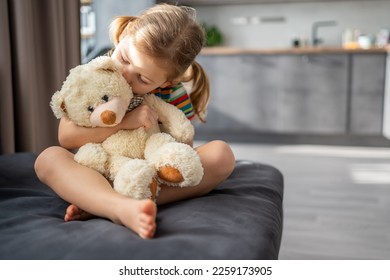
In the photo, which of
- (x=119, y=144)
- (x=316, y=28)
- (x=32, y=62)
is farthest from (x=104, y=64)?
(x=316, y=28)

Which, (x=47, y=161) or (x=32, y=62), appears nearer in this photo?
(x=47, y=161)

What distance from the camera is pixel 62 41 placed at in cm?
228

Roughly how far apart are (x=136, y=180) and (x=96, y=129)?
0.80 ft

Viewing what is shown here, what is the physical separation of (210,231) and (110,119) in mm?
374

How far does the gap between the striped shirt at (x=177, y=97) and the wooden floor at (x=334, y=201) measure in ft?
2.08

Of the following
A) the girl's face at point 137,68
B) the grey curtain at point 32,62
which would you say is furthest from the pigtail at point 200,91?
the grey curtain at point 32,62

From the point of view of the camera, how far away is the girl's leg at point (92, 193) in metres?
0.86

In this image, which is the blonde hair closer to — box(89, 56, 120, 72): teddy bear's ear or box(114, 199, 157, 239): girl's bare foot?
box(89, 56, 120, 72): teddy bear's ear

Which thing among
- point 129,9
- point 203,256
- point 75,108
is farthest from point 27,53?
point 129,9

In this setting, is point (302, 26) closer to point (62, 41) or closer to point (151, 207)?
point (62, 41)

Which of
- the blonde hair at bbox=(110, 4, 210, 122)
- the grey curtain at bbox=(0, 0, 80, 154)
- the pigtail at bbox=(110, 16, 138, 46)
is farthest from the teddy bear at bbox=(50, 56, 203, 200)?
the grey curtain at bbox=(0, 0, 80, 154)

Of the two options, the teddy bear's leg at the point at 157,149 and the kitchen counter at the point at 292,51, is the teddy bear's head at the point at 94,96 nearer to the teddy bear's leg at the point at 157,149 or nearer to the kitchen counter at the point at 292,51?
the teddy bear's leg at the point at 157,149

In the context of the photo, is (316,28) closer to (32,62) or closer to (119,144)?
(32,62)

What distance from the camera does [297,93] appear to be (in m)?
3.91
